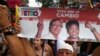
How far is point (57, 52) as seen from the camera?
1.95m

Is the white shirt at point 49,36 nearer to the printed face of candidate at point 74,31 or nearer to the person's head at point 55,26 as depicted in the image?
the person's head at point 55,26

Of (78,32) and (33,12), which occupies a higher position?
(33,12)

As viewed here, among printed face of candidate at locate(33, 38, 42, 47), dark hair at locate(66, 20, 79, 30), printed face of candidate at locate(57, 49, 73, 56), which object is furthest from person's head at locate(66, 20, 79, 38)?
printed face of candidate at locate(33, 38, 42, 47)

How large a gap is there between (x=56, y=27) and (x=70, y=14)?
136 mm

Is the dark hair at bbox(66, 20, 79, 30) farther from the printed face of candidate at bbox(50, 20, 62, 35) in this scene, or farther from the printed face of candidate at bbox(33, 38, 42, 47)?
the printed face of candidate at bbox(33, 38, 42, 47)

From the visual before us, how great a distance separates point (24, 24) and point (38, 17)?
0.36 ft

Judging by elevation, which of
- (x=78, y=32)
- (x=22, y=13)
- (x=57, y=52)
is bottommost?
(x=57, y=52)

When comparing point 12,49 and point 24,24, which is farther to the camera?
point 24,24

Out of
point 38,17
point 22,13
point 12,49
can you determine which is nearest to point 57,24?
point 38,17

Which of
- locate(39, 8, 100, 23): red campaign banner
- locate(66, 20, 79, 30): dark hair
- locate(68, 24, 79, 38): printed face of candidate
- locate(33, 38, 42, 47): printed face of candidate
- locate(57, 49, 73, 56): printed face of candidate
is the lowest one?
locate(57, 49, 73, 56): printed face of candidate

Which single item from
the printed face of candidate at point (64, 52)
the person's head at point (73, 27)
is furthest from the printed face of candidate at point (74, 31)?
the printed face of candidate at point (64, 52)

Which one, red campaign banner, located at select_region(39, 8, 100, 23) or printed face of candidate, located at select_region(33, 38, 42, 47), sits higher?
red campaign banner, located at select_region(39, 8, 100, 23)

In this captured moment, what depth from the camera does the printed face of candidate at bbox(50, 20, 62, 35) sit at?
74.4 inches

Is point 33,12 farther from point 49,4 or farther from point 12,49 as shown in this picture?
point 12,49
